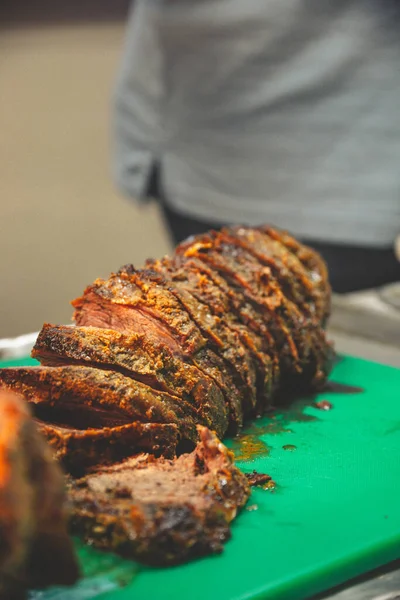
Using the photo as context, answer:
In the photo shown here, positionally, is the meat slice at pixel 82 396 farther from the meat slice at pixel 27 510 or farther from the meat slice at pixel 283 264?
the meat slice at pixel 283 264

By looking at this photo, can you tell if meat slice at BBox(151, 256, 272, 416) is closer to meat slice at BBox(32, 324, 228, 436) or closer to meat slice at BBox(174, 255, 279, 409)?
meat slice at BBox(174, 255, 279, 409)

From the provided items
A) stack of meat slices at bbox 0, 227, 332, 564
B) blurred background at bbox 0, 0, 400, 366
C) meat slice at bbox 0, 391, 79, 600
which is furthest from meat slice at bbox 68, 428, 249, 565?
blurred background at bbox 0, 0, 400, 366

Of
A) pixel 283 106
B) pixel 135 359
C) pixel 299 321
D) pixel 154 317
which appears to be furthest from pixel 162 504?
pixel 283 106

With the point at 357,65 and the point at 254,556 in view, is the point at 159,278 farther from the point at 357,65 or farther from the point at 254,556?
the point at 357,65

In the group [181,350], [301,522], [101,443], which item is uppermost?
[181,350]

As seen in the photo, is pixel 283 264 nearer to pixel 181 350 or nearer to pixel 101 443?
pixel 181 350

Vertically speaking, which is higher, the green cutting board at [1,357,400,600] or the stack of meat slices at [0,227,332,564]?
the stack of meat slices at [0,227,332,564]
